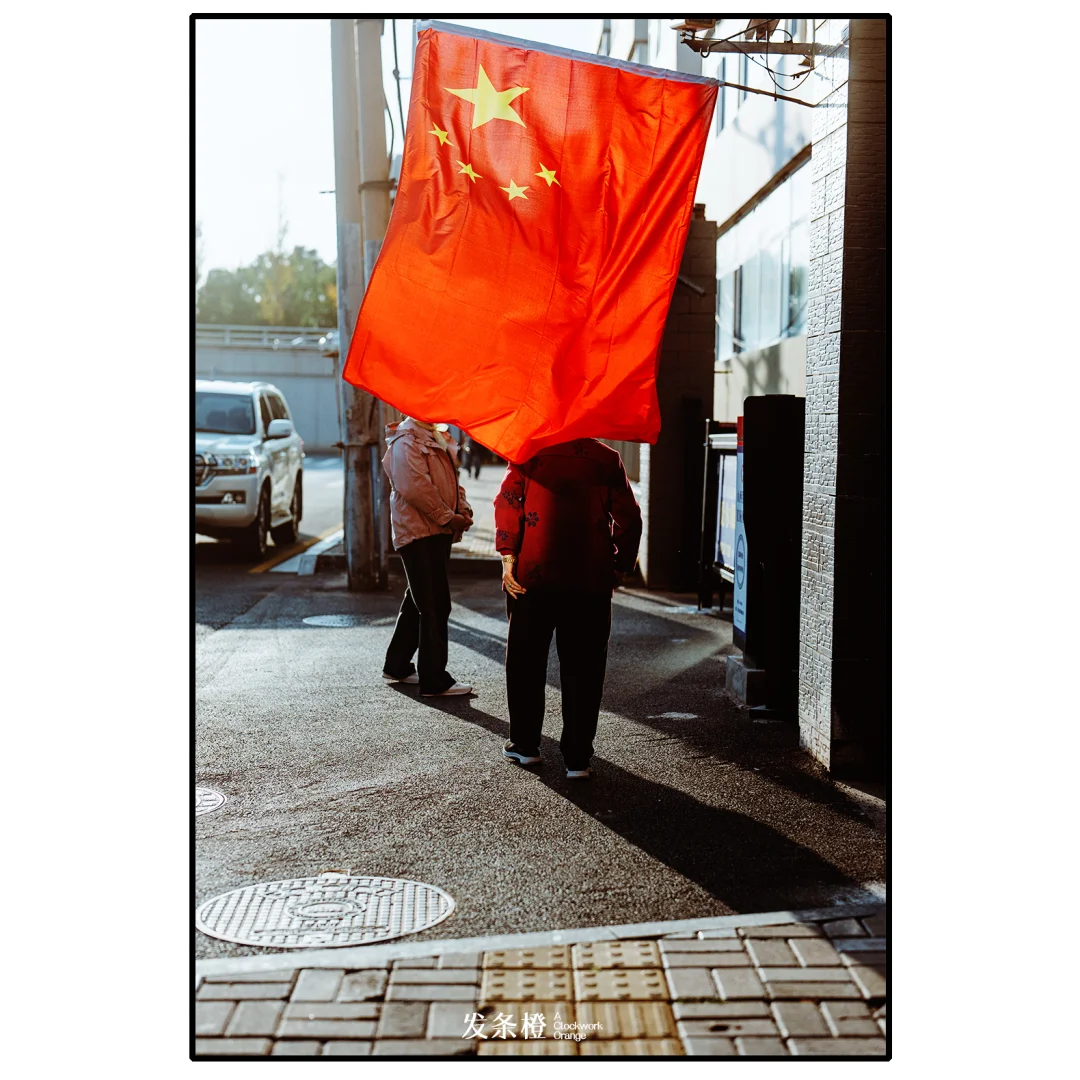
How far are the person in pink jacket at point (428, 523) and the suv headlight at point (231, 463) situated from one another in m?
7.31

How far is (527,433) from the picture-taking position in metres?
5.48

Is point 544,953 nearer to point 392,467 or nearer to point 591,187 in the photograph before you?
point 591,187

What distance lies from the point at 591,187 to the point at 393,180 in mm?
8219

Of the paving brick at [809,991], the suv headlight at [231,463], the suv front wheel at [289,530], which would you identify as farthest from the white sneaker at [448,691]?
the suv front wheel at [289,530]

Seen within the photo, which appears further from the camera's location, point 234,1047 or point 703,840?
point 703,840

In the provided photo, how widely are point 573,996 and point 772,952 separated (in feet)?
2.40

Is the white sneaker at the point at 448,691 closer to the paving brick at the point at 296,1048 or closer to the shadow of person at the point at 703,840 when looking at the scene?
the shadow of person at the point at 703,840

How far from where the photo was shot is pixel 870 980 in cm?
396

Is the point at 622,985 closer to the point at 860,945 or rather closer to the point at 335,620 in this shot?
the point at 860,945

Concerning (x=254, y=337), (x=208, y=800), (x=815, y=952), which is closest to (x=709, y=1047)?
(x=815, y=952)

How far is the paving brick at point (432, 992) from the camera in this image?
3.81 metres

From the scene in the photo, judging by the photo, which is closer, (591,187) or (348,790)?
(591,187)
